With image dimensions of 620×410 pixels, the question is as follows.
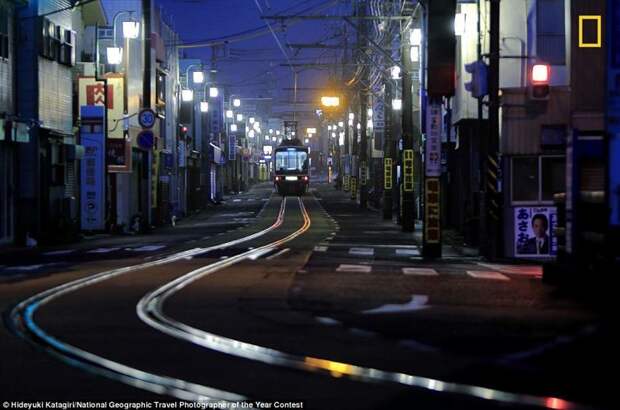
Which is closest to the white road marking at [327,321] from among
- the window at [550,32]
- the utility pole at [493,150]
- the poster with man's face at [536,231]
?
the utility pole at [493,150]

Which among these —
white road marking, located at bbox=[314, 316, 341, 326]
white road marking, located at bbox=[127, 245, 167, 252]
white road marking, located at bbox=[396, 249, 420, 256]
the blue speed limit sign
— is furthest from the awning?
white road marking, located at bbox=[314, 316, 341, 326]

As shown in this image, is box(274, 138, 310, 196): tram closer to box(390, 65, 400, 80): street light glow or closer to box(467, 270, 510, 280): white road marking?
box(390, 65, 400, 80): street light glow

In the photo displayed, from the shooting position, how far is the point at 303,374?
894 cm

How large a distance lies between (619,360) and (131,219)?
111 ft

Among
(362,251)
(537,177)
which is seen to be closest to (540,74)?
(537,177)

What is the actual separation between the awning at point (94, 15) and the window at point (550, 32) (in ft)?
63.3

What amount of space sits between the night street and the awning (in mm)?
165

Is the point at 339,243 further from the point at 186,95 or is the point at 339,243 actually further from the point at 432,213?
the point at 186,95

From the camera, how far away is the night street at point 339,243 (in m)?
8.91

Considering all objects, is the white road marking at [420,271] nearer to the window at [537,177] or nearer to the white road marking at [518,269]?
the white road marking at [518,269]

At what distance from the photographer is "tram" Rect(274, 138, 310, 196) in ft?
279

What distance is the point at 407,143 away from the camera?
40656 mm

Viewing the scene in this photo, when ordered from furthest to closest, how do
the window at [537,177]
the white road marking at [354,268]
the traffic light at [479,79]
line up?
the window at [537,177], the traffic light at [479,79], the white road marking at [354,268]

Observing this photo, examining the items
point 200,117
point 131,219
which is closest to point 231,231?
point 131,219
